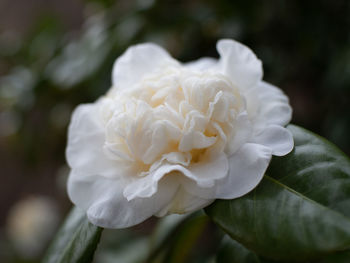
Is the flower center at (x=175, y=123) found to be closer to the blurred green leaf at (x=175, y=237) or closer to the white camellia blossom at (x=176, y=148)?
the white camellia blossom at (x=176, y=148)

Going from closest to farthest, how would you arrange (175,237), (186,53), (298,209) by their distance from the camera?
(298,209)
(175,237)
(186,53)

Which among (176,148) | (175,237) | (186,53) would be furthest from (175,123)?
(186,53)

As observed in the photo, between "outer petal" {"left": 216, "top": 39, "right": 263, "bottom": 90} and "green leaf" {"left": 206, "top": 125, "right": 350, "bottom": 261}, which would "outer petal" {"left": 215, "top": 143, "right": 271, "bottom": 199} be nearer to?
"green leaf" {"left": 206, "top": 125, "right": 350, "bottom": 261}

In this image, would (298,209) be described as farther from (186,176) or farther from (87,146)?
(87,146)

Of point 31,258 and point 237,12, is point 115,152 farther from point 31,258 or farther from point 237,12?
point 31,258

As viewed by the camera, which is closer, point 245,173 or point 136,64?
point 245,173

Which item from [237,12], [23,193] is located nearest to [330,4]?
[237,12]
